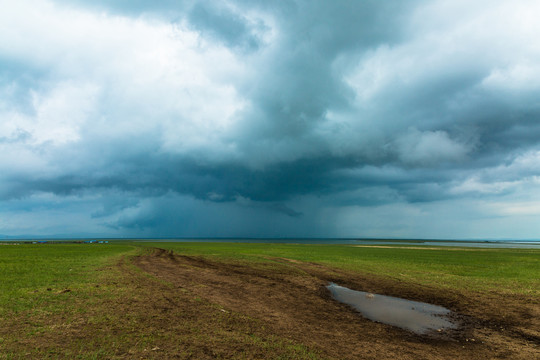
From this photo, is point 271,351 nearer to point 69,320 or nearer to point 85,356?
point 85,356

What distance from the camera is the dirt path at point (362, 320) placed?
1009 cm

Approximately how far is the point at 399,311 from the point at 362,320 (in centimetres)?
334

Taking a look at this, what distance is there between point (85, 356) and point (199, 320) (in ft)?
14.8

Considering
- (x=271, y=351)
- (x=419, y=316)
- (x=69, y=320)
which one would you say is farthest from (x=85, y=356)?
(x=419, y=316)

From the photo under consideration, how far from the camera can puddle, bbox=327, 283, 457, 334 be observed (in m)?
13.2

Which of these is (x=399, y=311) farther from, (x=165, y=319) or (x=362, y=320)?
(x=165, y=319)

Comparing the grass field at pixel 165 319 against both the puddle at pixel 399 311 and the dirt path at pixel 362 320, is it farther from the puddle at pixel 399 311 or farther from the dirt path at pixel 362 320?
the puddle at pixel 399 311

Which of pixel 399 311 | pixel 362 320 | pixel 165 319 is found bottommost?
pixel 399 311

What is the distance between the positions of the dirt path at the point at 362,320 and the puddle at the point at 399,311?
0.76 metres

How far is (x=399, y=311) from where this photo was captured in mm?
15492

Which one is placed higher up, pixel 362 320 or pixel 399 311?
pixel 362 320

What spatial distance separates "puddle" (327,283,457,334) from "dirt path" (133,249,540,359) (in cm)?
76

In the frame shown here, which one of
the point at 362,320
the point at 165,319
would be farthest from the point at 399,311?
the point at 165,319

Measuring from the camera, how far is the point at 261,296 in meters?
17.4
